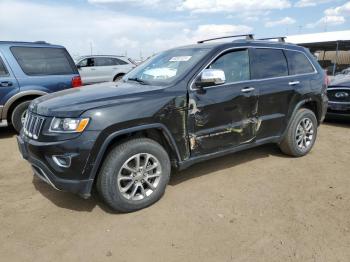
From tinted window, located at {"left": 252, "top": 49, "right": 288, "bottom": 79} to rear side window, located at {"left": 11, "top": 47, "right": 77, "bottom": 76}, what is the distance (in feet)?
14.1

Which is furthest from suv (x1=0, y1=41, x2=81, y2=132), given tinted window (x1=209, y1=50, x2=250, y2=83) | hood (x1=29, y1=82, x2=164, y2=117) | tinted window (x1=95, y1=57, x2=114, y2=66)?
tinted window (x1=95, y1=57, x2=114, y2=66)

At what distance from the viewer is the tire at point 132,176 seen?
3398 millimetres

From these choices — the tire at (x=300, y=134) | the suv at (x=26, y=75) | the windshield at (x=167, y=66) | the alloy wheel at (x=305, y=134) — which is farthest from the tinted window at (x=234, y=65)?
the suv at (x=26, y=75)

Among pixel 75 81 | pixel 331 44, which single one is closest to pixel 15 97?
pixel 75 81

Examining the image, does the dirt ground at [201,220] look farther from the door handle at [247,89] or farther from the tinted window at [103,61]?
the tinted window at [103,61]

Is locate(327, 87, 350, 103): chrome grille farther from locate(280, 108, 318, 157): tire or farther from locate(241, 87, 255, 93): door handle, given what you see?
locate(241, 87, 255, 93): door handle

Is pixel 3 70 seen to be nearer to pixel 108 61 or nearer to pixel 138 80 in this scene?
pixel 138 80

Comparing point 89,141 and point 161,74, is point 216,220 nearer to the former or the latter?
point 89,141

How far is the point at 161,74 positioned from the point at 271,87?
5.06 feet

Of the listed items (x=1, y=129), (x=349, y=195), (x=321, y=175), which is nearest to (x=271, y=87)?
(x=321, y=175)

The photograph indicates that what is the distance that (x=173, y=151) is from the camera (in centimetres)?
384

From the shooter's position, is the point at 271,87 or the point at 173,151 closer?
the point at 173,151

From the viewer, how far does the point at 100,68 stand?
13844mm

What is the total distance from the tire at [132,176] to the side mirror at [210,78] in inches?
34.5
